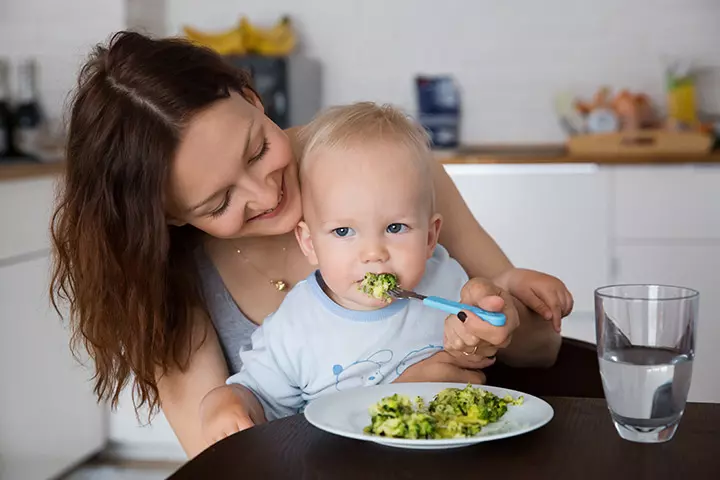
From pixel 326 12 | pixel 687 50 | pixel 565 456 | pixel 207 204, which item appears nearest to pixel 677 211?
pixel 687 50

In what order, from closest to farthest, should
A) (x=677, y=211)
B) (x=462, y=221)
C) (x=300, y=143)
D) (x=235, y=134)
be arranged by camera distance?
(x=235, y=134) < (x=300, y=143) < (x=462, y=221) < (x=677, y=211)

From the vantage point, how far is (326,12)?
13.9ft

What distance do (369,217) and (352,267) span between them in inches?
2.9

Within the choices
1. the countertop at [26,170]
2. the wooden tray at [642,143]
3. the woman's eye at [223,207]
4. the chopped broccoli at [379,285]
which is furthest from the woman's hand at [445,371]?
the wooden tray at [642,143]

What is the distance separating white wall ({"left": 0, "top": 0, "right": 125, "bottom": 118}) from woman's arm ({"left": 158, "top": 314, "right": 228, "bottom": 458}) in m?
2.46

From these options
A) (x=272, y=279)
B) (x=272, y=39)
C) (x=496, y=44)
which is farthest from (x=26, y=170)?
(x=496, y=44)

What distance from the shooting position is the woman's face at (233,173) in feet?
4.85

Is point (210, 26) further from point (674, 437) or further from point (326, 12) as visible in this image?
point (674, 437)

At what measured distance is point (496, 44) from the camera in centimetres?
415

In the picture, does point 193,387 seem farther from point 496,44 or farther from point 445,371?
point 496,44

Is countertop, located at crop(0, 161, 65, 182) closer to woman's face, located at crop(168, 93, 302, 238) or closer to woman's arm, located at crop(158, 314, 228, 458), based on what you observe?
woman's arm, located at crop(158, 314, 228, 458)

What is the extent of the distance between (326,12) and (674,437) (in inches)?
134

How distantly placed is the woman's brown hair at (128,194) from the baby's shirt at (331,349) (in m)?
0.18

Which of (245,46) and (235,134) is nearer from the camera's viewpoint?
(235,134)
